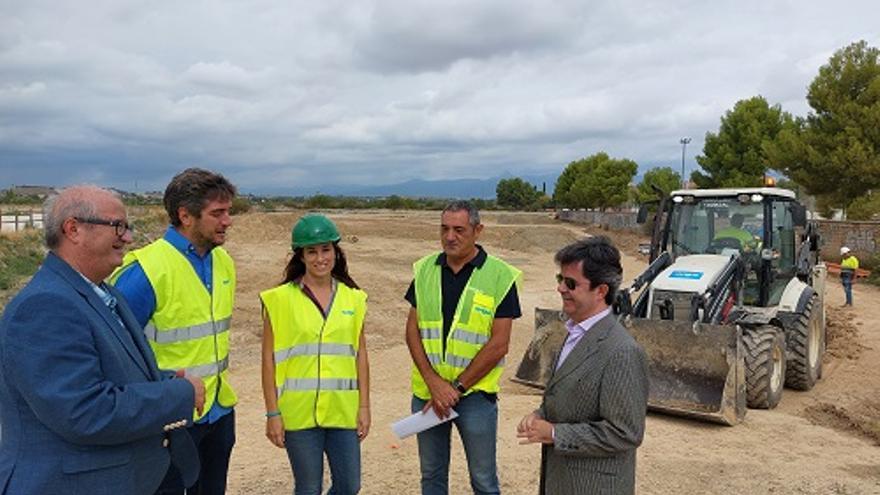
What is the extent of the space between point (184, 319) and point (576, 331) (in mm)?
1568

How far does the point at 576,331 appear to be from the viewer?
8.00ft

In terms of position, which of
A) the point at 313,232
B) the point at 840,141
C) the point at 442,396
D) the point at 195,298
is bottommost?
the point at 442,396

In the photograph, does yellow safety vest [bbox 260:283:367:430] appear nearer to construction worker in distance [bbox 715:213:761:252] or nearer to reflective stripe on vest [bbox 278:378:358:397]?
reflective stripe on vest [bbox 278:378:358:397]

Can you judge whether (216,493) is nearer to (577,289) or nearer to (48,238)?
(48,238)

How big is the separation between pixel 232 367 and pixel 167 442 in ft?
22.6

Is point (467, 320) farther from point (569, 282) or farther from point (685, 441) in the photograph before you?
point (685, 441)

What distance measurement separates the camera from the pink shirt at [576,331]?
2379 millimetres

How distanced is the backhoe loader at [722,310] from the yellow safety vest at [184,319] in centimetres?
349

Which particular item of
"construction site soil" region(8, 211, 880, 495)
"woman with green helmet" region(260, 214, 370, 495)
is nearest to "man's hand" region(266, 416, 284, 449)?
"woman with green helmet" region(260, 214, 370, 495)

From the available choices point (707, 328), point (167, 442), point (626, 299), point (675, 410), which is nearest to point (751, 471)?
point (675, 410)

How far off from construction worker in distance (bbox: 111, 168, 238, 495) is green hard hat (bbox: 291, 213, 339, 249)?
314 millimetres

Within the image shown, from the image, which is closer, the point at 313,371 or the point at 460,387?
the point at 313,371

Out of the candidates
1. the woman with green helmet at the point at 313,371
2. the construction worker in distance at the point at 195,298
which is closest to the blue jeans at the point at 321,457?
the woman with green helmet at the point at 313,371

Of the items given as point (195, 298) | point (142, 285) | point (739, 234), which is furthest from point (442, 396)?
point (739, 234)
